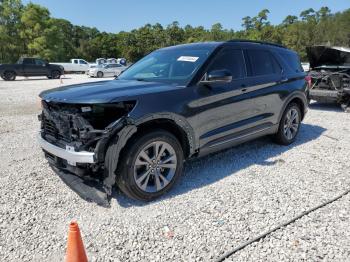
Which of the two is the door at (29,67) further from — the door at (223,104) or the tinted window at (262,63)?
the door at (223,104)

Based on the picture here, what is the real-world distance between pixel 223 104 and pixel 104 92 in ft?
5.55

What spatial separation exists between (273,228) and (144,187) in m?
1.49

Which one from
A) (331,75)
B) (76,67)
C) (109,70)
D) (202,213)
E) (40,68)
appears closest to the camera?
(202,213)

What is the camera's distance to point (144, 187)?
3801mm

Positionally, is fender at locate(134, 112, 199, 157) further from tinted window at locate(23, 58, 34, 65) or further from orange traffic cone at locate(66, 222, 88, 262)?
tinted window at locate(23, 58, 34, 65)

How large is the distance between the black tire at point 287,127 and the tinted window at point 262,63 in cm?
78

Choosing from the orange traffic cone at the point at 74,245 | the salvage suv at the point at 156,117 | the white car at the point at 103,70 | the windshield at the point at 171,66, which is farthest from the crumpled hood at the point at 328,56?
the white car at the point at 103,70

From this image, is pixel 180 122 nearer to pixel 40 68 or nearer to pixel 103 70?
pixel 40 68

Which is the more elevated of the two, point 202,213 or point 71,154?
point 71,154

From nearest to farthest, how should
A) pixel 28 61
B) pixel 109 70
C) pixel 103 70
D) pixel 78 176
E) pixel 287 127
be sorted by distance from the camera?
1. pixel 78 176
2. pixel 287 127
3. pixel 28 61
4. pixel 103 70
5. pixel 109 70

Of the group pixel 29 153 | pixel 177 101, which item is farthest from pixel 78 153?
pixel 29 153

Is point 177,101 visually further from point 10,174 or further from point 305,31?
point 305,31

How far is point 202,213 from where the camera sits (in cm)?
362

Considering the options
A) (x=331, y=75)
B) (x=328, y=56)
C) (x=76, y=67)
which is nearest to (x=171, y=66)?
(x=331, y=75)
